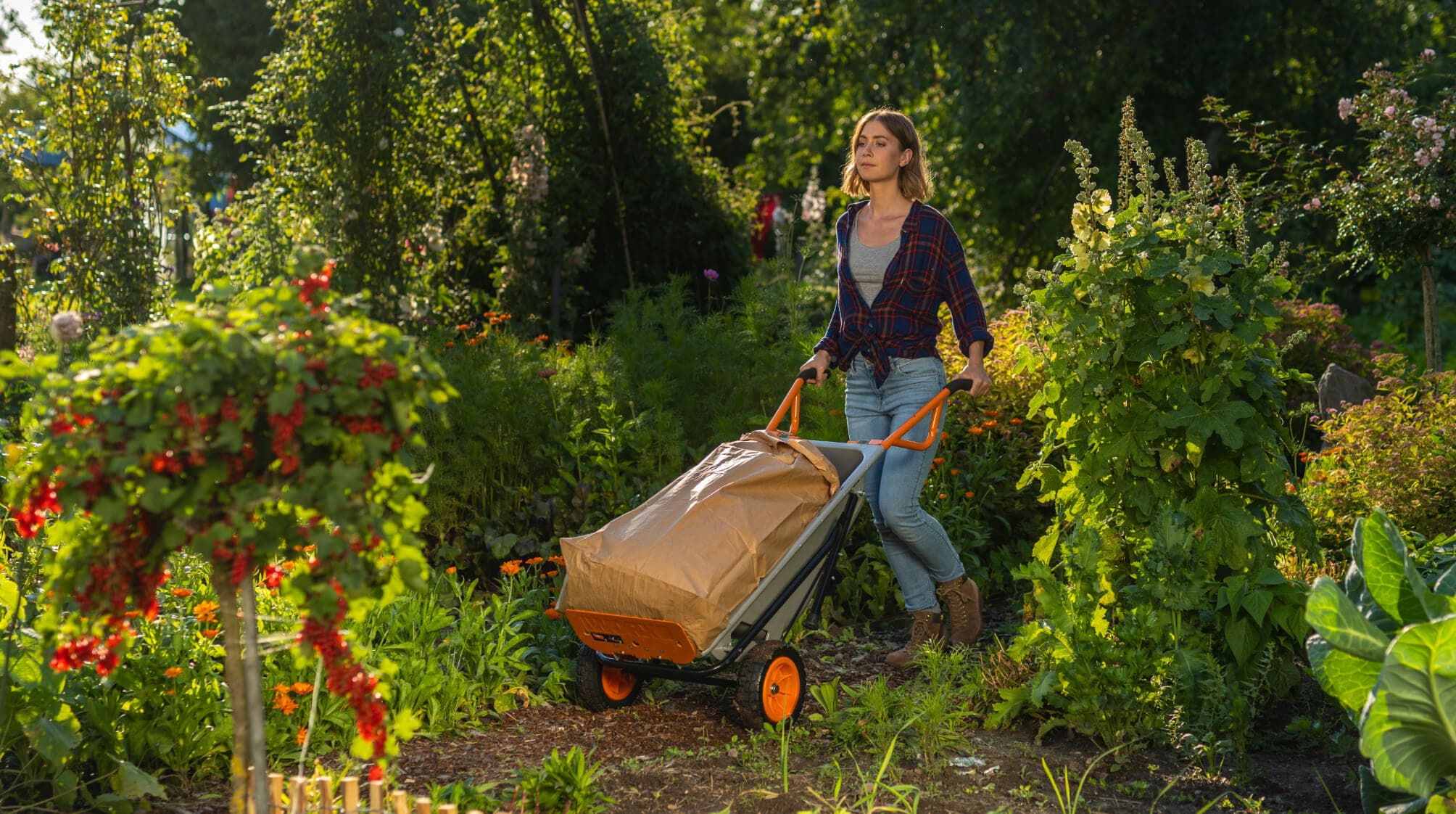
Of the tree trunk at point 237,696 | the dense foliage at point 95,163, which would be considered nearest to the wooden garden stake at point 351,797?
the tree trunk at point 237,696

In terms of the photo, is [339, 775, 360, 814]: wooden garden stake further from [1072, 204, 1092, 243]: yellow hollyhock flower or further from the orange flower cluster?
[1072, 204, 1092, 243]: yellow hollyhock flower

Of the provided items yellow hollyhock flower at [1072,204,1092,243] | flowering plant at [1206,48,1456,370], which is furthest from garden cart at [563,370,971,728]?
flowering plant at [1206,48,1456,370]

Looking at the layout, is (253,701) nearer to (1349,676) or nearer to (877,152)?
(1349,676)

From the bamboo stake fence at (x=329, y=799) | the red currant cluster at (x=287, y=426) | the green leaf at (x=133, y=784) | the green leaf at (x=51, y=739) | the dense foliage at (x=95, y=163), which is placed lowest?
the green leaf at (x=133, y=784)

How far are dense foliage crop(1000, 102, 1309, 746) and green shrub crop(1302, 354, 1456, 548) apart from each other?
95 cm

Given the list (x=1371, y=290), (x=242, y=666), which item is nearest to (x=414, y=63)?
(x=242, y=666)

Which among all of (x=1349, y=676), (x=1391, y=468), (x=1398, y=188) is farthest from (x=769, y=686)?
(x=1398, y=188)

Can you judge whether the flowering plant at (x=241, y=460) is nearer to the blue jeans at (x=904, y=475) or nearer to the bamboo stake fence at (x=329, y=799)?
the bamboo stake fence at (x=329, y=799)

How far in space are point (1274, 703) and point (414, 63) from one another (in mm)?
6356

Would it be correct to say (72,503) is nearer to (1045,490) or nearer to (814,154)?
Result: (1045,490)

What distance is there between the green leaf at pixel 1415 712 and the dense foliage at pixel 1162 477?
0.85 m

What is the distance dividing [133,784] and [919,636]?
2.53m

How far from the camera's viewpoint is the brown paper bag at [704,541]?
11.3 feet

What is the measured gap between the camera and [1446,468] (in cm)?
440
